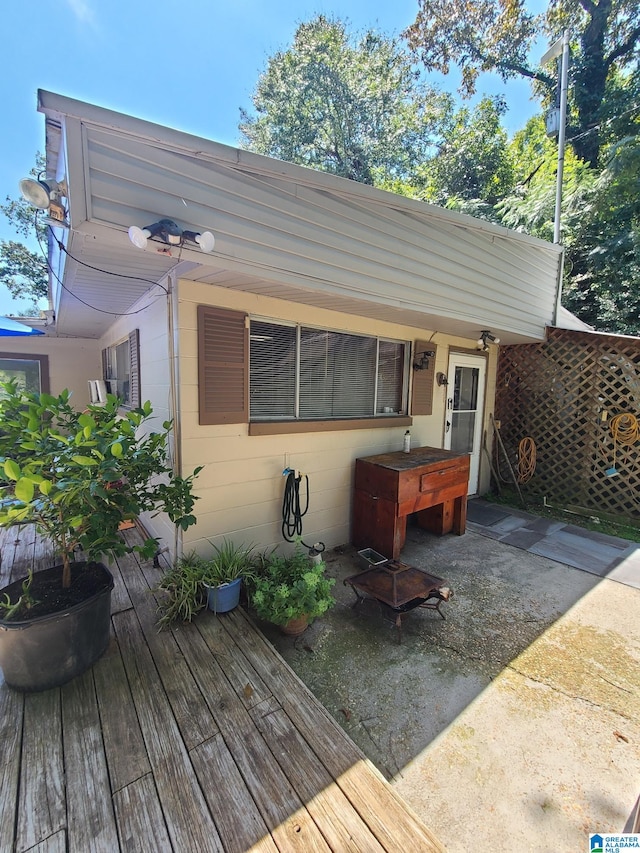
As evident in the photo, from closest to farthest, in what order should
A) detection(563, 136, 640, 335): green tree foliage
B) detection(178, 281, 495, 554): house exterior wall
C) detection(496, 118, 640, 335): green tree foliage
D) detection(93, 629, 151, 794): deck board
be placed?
1. detection(93, 629, 151, 794): deck board
2. detection(178, 281, 495, 554): house exterior wall
3. detection(563, 136, 640, 335): green tree foliage
4. detection(496, 118, 640, 335): green tree foliage

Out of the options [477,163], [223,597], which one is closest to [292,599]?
[223,597]

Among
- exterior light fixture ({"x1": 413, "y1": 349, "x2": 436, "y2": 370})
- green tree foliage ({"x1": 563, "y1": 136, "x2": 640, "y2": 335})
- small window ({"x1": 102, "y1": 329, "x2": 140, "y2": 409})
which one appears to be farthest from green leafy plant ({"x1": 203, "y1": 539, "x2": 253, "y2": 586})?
green tree foliage ({"x1": 563, "y1": 136, "x2": 640, "y2": 335})

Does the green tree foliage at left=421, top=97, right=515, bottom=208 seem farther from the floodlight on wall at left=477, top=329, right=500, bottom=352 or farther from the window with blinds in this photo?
the window with blinds

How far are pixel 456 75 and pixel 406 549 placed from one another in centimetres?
1443

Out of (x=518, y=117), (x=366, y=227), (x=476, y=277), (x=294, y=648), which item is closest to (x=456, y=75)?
(x=518, y=117)

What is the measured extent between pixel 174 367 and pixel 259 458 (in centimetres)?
98

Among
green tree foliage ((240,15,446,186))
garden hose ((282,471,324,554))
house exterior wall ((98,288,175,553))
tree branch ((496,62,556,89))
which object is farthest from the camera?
green tree foliage ((240,15,446,186))

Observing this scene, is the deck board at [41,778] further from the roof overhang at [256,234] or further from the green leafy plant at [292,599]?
the roof overhang at [256,234]

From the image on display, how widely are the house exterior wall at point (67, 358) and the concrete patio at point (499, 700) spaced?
256 inches

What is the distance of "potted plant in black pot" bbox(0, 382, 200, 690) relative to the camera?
5.74ft

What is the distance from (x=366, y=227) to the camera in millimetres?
2859

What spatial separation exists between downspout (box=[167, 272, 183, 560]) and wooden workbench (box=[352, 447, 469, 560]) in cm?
176

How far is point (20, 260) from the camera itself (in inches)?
605

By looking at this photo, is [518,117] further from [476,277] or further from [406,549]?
[406,549]
